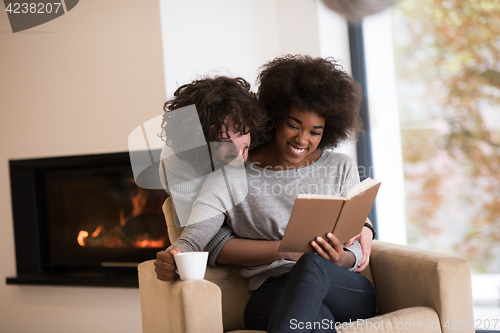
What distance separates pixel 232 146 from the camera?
1331mm

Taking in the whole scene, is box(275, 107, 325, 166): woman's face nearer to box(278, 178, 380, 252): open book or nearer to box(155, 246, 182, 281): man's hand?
box(278, 178, 380, 252): open book

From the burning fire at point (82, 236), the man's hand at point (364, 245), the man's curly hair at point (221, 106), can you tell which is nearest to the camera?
the man's curly hair at point (221, 106)

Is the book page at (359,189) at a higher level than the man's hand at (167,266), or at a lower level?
higher

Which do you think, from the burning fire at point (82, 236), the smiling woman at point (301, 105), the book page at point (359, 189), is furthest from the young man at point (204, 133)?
the burning fire at point (82, 236)

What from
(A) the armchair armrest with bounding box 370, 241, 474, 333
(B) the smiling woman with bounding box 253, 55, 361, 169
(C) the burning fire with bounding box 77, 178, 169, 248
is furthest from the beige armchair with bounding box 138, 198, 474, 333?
(C) the burning fire with bounding box 77, 178, 169, 248

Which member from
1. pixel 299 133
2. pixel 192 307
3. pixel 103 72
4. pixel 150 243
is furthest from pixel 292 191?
pixel 103 72

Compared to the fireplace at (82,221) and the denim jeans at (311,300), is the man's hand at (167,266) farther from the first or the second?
the fireplace at (82,221)

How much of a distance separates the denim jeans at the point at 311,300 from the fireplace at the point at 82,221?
1226mm

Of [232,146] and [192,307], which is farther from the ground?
[232,146]

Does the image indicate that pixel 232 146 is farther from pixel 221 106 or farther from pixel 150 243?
pixel 150 243

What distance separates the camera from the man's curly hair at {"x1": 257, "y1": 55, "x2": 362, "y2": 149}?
4.80 ft

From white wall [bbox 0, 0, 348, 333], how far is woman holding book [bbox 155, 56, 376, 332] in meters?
0.88

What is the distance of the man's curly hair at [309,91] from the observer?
146cm

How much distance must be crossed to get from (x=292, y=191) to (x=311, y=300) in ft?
1.52
